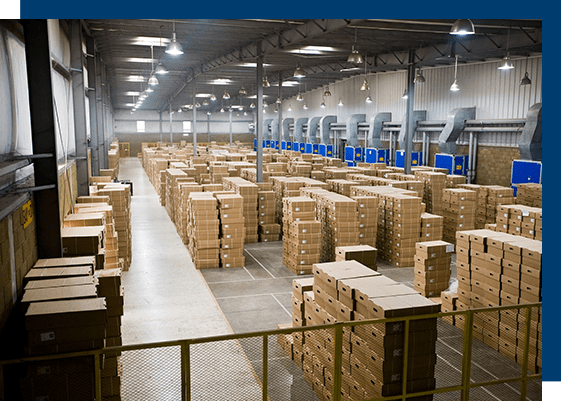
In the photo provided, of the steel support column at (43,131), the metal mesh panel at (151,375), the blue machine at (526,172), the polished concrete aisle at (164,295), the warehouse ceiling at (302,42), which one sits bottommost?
the metal mesh panel at (151,375)

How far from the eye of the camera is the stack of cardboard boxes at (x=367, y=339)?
17.3 ft

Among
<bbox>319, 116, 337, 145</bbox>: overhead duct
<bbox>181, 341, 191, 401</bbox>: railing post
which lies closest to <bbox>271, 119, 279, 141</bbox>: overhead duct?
<bbox>319, 116, 337, 145</bbox>: overhead duct

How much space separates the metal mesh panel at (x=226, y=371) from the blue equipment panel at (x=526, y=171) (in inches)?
598

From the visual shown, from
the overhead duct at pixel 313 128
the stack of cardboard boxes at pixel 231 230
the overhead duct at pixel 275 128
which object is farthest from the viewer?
the overhead duct at pixel 275 128

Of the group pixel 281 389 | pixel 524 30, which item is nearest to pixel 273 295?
pixel 281 389

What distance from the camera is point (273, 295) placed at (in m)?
10.1

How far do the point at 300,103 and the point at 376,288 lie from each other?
134ft

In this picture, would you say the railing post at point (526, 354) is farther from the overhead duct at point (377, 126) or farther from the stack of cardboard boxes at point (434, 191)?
the overhead duct at point (377, 126)

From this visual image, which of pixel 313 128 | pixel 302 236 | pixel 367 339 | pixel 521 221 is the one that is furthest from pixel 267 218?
pixel 313 128

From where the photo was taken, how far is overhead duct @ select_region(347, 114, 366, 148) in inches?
1229

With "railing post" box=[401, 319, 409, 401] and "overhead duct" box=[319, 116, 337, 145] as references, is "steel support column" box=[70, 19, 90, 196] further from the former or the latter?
"overhead duct" box=[319, 116, 337, 145]

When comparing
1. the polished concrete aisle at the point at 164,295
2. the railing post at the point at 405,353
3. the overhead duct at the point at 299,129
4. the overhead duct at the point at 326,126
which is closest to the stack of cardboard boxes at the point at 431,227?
the polished concrete aisle at the point at 164,295

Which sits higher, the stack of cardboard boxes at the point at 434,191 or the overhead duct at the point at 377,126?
the overhead duct at the point at 377,126

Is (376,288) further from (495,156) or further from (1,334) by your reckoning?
(495,156)
